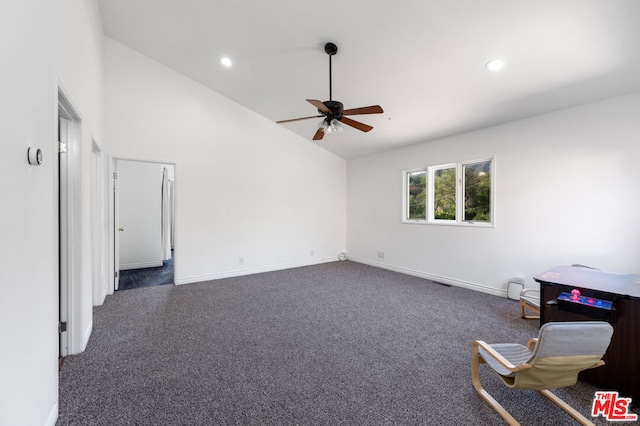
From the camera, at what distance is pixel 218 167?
16.3 ft

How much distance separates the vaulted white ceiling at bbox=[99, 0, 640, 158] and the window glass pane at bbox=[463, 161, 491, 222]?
2.32 feet

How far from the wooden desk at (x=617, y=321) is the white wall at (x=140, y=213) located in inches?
266

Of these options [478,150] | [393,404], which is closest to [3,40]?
[393,404]

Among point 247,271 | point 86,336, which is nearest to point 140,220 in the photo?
point 247,271

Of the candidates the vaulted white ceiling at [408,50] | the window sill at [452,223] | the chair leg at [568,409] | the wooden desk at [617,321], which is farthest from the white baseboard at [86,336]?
the window sill at [452,223]

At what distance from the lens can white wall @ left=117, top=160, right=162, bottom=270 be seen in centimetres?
558

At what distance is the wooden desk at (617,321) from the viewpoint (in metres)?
1.84

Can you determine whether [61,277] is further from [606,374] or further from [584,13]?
[584,13]

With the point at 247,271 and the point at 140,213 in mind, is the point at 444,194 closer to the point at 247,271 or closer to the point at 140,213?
the point at 247,271

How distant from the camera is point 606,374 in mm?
1958

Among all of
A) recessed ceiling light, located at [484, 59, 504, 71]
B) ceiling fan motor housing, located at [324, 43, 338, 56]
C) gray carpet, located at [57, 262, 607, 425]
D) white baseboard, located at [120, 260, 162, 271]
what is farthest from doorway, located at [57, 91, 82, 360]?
recessed ceiling light, located at [484, 59, 504, 71]

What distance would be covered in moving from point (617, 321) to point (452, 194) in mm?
3061

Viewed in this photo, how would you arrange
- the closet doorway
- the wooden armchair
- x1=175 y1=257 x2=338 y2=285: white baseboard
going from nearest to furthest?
1. the wooden armchair
2. x1=175 y1=257 x2=338 y2=285: white baseboard
3. the closet doorway

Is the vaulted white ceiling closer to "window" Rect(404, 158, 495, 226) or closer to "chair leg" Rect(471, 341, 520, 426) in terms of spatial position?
"window" Rect(404, 158, 495, 226)
